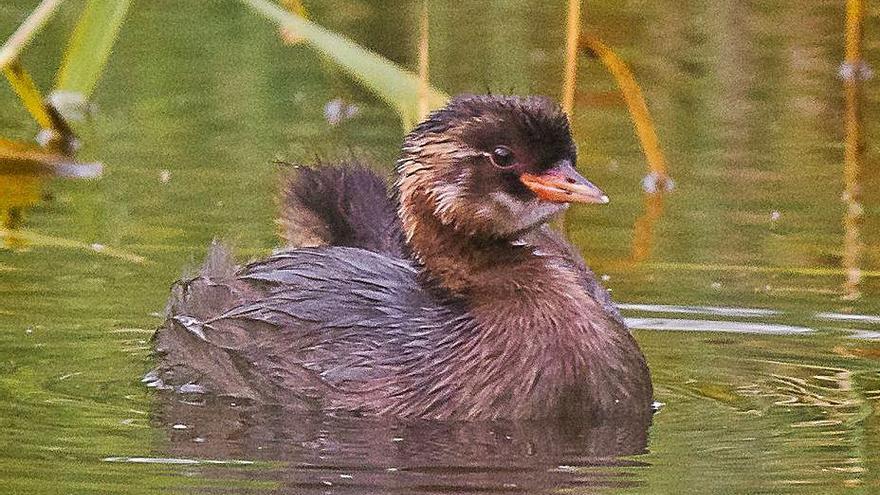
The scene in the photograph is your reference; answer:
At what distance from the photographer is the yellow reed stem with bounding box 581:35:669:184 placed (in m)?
11.3

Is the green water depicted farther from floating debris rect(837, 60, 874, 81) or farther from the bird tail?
the bird tail

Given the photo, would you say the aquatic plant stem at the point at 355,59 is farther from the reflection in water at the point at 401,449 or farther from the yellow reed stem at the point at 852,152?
the yellow reed stem at the point at 852,152

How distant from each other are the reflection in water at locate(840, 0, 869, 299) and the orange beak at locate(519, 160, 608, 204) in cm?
213

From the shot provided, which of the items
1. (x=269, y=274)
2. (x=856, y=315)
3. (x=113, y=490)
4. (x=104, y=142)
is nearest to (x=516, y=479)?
(x=113, y=490)

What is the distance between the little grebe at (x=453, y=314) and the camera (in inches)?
324

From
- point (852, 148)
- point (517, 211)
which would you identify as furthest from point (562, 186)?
point (852, 148)

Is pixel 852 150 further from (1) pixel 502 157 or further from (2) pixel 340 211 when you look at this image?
(1) pixel 502 157

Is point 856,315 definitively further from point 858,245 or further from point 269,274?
point 269,274

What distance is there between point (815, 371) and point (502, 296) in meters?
1.25

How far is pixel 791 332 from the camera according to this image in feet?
30.9

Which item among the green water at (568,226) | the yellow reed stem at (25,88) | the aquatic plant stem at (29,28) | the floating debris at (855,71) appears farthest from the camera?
the floating debris at (855,71)

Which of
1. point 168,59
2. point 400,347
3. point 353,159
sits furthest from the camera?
point 168,59

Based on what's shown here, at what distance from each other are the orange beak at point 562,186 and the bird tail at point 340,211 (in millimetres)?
1485

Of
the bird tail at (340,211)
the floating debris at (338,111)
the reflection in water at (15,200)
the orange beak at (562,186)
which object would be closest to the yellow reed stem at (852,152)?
the bird tail at (340,211)
